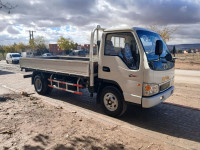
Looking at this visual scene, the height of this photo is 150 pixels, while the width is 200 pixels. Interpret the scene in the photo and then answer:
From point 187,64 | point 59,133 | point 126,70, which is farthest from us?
point 187,64

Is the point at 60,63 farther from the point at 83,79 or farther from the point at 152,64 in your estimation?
the point at 152,64

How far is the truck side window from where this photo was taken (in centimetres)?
442

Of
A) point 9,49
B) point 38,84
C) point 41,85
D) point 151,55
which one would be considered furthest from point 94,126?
point 9,49

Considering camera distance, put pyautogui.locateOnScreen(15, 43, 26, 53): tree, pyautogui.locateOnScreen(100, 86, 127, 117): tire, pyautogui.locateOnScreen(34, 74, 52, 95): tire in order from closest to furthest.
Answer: pyautogui.locateOnScreen(100, 86, 127, 117): tire, pyautogui.locateOnScreen(34, 74, 52, 95): tire, pyautogui.locateOnScreen(15, 43, 26, 53): tree

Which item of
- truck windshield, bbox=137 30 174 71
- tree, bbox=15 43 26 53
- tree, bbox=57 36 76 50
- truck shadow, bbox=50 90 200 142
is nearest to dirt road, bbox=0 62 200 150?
truck shadow, bbox=50 90 200 142

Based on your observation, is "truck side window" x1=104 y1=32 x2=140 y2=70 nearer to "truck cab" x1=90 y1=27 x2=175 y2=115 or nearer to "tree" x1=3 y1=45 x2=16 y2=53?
"truck cab" x1=90 y1=27 x2=175 y2=115

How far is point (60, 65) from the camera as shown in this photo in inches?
251

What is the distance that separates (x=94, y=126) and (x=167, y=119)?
2245 mm

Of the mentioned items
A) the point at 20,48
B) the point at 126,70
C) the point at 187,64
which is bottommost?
the point at 187,64

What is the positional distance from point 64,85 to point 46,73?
1.48 meters

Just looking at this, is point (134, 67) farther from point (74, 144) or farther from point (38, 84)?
point (38, 84)

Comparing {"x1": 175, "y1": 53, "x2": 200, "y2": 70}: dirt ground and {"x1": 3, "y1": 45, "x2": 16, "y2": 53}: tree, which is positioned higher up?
{"x1": 3, "y1": 45, "x2": 16, "y2": 53}: tree

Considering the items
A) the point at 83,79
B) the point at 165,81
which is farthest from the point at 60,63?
the point at 165,81

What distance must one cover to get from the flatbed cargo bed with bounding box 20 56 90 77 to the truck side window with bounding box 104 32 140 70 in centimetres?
89
